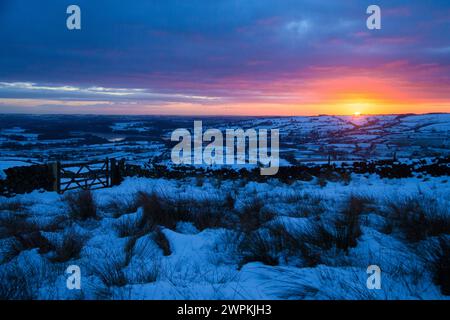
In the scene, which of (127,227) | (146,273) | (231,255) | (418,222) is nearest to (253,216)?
(231,255)

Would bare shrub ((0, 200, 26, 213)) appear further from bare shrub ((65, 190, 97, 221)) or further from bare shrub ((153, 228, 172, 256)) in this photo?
Result: bare shrub ((153, 228, 172, 256))

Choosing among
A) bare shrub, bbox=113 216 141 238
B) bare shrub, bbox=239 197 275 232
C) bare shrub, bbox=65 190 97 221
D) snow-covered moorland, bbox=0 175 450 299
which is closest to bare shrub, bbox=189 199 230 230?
snow-covered moorland, bbox=0 175 450 299

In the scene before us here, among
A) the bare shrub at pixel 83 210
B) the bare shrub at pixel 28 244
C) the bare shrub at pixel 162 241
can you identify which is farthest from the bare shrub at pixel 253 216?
the bare shrub at pixel 83 210

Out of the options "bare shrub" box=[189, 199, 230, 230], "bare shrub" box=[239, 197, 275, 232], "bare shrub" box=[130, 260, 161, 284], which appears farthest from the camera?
"bare shrub" box=[189, 199, 230, 230]

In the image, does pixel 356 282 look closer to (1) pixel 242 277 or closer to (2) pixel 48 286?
(1) pixel 242 277

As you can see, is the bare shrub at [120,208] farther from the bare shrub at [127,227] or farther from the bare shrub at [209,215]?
the bare shrub at [209,215]

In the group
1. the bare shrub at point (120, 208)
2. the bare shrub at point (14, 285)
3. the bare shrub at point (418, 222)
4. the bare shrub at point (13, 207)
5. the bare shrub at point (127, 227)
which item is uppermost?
Result: the bare shrub at point (418, 222)

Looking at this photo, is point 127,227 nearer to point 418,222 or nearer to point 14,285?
point 14,285

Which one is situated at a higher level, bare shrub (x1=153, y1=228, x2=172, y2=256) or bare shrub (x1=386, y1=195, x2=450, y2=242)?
bare shrub (x1=386, y1=195, x2=450, y2=242)
